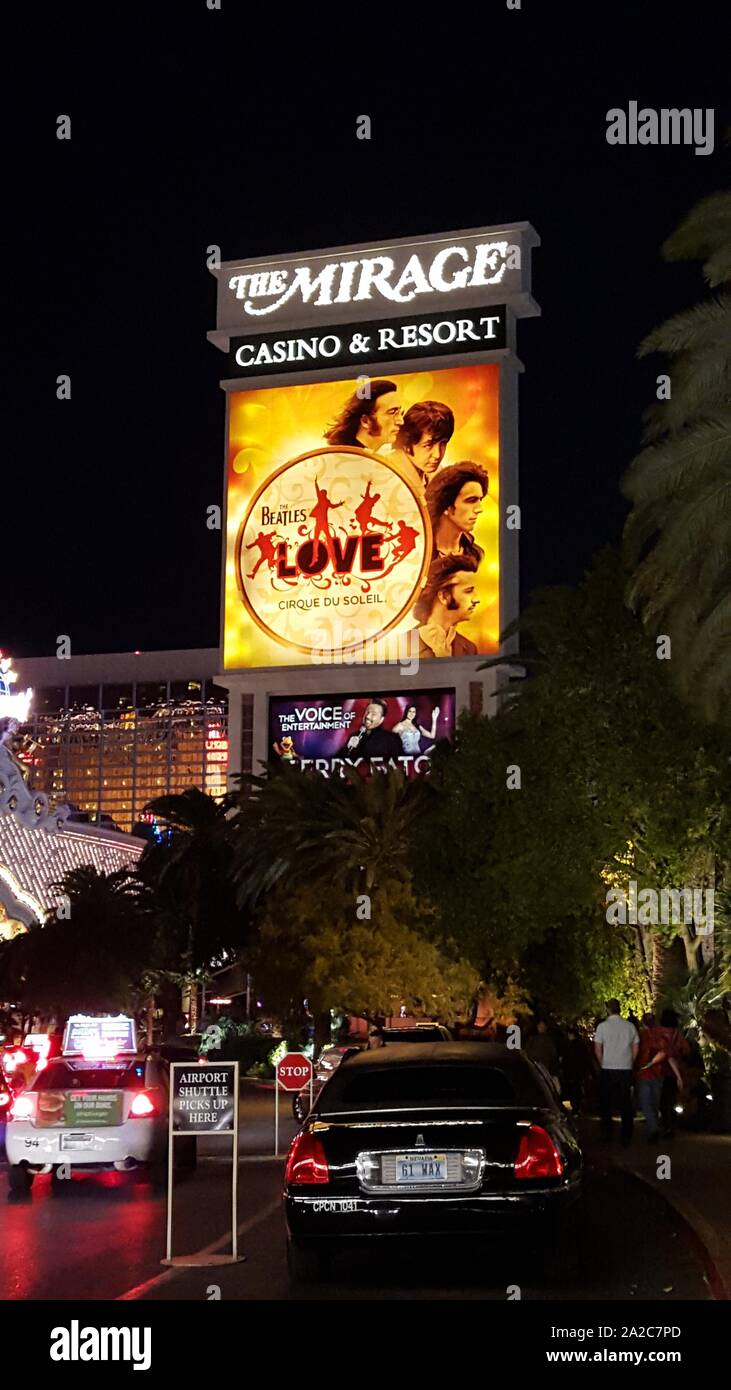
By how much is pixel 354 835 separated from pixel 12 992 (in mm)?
35574

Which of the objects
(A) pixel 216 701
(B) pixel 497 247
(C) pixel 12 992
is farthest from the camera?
(A) pixel 216 701

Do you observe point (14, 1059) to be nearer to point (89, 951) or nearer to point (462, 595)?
point (89, 951)

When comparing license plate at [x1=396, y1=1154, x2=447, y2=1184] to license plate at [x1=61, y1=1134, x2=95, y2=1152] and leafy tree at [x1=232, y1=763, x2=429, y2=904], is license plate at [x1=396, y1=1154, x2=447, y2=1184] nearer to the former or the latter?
license plate at [x1=61, y1=1134, x2=95, y2=1152]

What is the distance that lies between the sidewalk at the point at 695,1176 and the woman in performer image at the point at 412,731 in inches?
2146

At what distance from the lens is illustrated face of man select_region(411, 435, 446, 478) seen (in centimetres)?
8006

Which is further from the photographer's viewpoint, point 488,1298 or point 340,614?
point 340,614

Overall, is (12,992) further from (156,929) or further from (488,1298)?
(488,1298)

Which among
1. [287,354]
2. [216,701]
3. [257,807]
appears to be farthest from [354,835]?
[216,701]

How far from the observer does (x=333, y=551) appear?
80.8m

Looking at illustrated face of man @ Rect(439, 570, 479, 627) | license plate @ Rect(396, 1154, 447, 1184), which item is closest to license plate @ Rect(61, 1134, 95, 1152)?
license plate @ Rect(396, 1154, 447, 1184)

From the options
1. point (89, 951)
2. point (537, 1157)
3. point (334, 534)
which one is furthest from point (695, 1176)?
point (334, 534)

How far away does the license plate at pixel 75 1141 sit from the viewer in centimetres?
1648

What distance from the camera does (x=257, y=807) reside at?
5266 cm

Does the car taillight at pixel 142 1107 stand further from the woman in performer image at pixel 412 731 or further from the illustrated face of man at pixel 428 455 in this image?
the illustrated face of man at pixel 428 455
